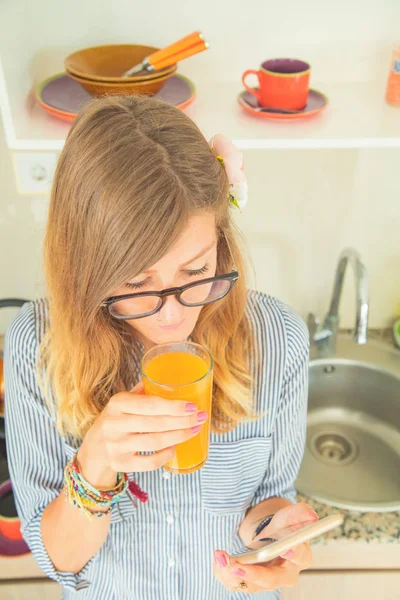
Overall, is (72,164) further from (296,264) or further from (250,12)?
(296,264)

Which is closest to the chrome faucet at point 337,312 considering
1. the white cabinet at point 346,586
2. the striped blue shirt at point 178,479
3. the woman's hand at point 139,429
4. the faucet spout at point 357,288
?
the faucet spout at point 357,288

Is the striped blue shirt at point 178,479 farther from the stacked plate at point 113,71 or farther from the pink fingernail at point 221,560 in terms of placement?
the stacked plate at point 113,71

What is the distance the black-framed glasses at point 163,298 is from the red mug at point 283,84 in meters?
0.51

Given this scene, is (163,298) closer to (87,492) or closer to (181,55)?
(87,492)

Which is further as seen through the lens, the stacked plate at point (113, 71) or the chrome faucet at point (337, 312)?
the chrome faucet at point (337, 312)

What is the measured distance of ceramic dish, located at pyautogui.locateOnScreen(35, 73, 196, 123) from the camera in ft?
3.83

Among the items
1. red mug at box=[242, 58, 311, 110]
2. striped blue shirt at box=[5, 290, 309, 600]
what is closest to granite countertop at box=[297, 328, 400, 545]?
striped blue shirt at box=[5, 290, 309, 600]

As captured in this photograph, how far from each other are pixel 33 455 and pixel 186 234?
2.09 ft

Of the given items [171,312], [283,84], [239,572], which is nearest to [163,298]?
[171,312]

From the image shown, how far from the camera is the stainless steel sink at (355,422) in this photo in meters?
1.64

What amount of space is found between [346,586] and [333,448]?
0.40 metres

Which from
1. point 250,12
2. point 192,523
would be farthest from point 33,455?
point 250,12

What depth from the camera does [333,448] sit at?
175 cm

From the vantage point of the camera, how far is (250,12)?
1319 millimetres
